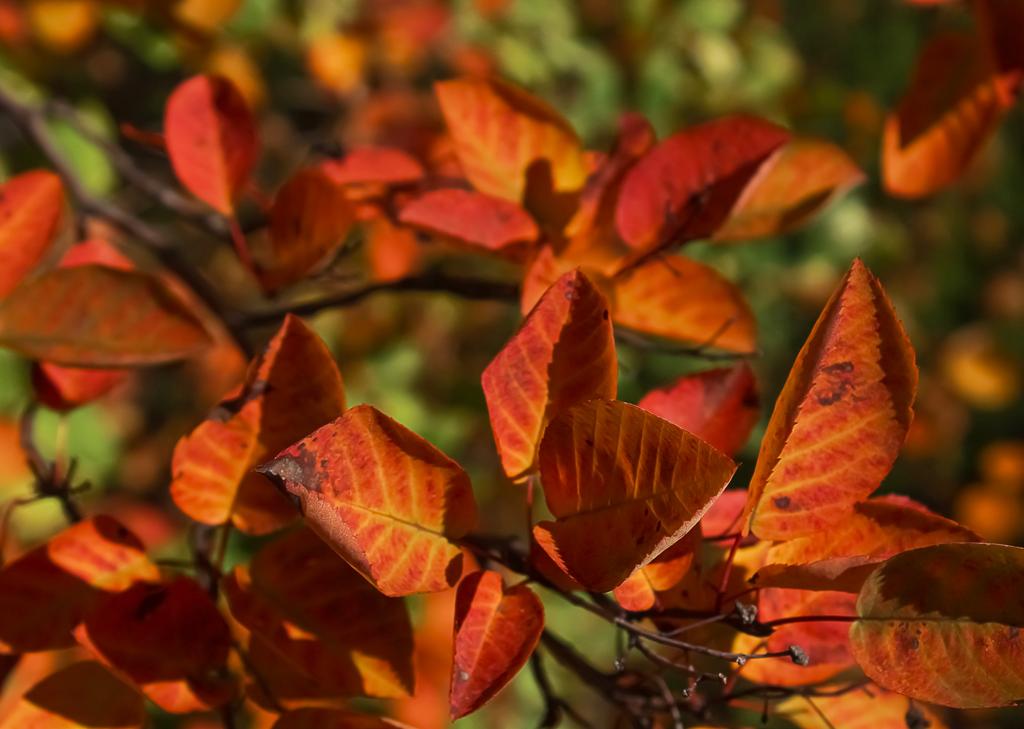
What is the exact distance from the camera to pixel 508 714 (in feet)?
5.13

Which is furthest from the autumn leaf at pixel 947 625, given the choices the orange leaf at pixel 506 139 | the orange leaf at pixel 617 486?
the orange leaf at pixel 506 139

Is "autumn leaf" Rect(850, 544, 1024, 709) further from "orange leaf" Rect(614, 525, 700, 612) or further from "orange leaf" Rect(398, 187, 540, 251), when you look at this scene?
"orange leaf" Rect(398, 187, 540, 251)

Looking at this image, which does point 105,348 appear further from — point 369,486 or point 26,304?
point 369,486

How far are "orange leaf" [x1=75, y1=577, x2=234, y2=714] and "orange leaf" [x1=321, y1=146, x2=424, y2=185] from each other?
298 mm

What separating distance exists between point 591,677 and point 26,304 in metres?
0.37

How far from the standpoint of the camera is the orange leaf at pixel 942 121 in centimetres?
71

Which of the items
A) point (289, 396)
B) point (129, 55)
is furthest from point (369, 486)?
point (129, 55)

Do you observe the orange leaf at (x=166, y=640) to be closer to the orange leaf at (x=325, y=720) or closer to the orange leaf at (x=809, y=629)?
the orange leaf at (x=325, y=720)

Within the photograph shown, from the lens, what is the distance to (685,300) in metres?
0.61

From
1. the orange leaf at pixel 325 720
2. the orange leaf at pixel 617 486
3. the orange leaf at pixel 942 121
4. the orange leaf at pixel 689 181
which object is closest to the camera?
the orange leaf at pixel 617 486

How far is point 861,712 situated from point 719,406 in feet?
0.60

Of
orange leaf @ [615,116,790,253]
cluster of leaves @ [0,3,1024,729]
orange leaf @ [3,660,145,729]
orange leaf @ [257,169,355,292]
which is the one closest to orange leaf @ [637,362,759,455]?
cluster of leaves @ [0,3,1024,729]

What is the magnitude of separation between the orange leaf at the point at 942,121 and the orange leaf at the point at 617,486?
0.41 metres

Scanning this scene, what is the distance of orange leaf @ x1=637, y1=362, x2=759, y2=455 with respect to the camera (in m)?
0.53
